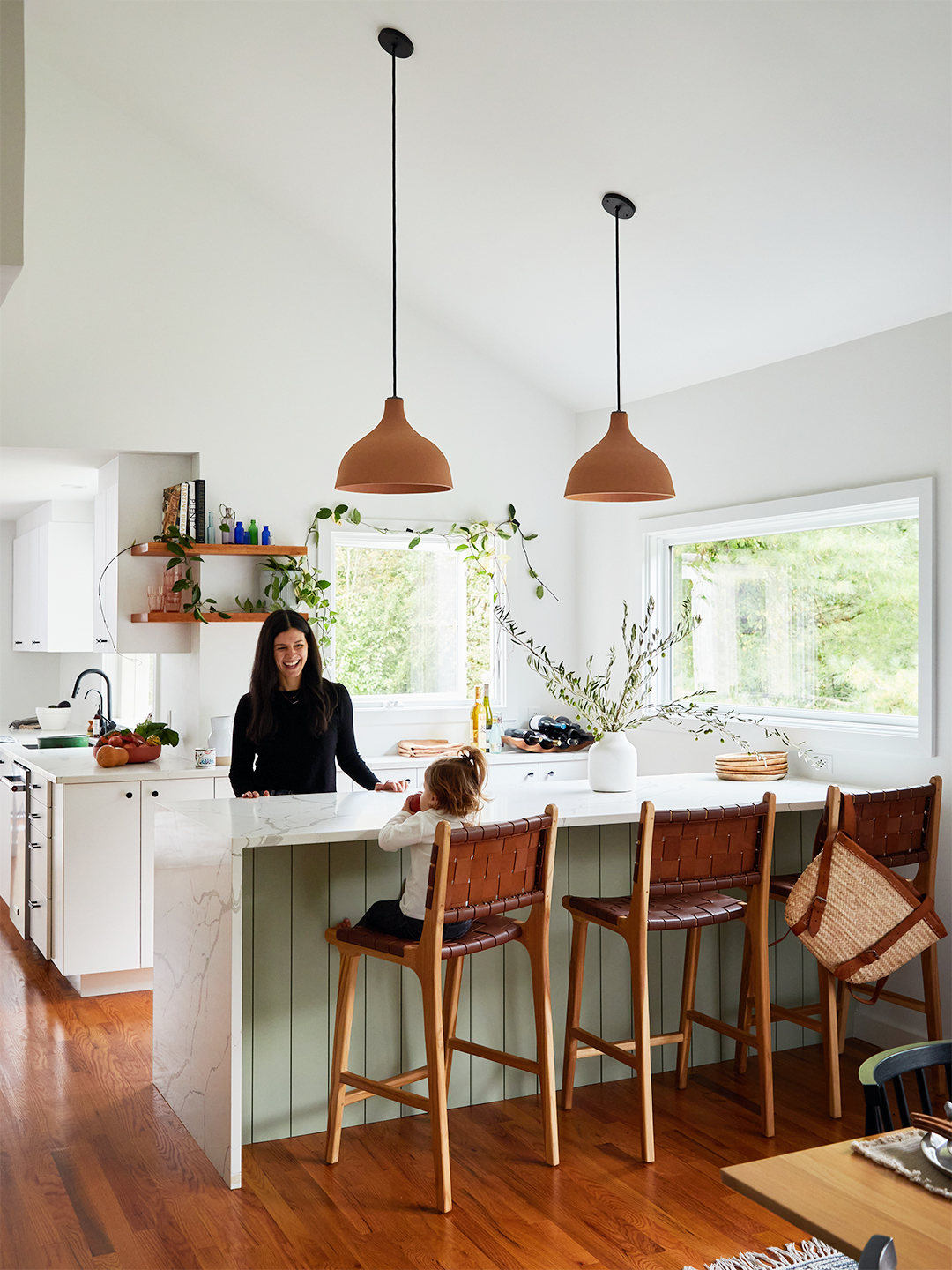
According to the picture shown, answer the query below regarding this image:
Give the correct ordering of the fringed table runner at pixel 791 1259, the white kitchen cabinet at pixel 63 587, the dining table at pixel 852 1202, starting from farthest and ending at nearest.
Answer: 1. the white kitchen cabinet at pixel 63 587
2. the fringed table runner at pixel 791 1259
3. the dining table at pixel 852 1202

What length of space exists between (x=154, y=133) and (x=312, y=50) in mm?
1411

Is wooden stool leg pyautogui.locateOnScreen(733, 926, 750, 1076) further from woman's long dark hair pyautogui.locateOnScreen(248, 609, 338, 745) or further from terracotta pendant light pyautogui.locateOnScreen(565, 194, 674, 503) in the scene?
woman's long dark hair pyautogui.locateOnScreen(248, 609, 338, 745)

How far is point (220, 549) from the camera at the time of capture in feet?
16.1

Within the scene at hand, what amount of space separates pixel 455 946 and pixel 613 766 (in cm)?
115

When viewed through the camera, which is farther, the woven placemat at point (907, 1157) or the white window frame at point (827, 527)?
the white window frame at point (827, 527)

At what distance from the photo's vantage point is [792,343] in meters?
4.34

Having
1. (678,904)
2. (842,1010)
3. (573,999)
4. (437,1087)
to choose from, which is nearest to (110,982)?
(573,999)

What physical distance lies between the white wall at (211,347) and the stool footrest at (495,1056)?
2.31m

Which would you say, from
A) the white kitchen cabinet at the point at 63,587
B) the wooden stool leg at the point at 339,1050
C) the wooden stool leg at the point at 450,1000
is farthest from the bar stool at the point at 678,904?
the white kitchen cabinet at the point at 63,587

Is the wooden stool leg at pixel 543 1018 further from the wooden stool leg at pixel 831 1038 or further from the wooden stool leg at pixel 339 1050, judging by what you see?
the wooden stool leg at pixel 831 1038

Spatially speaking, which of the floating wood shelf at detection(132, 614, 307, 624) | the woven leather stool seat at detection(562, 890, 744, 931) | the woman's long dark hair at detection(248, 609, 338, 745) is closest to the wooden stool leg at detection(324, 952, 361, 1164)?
the woven leather stool seat at detection(562, 890, 744, 931)

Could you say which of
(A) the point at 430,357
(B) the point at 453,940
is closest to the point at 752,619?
(A) the point at 430,357

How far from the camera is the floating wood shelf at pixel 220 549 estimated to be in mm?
4879

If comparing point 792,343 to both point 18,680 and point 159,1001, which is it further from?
point 18,680
